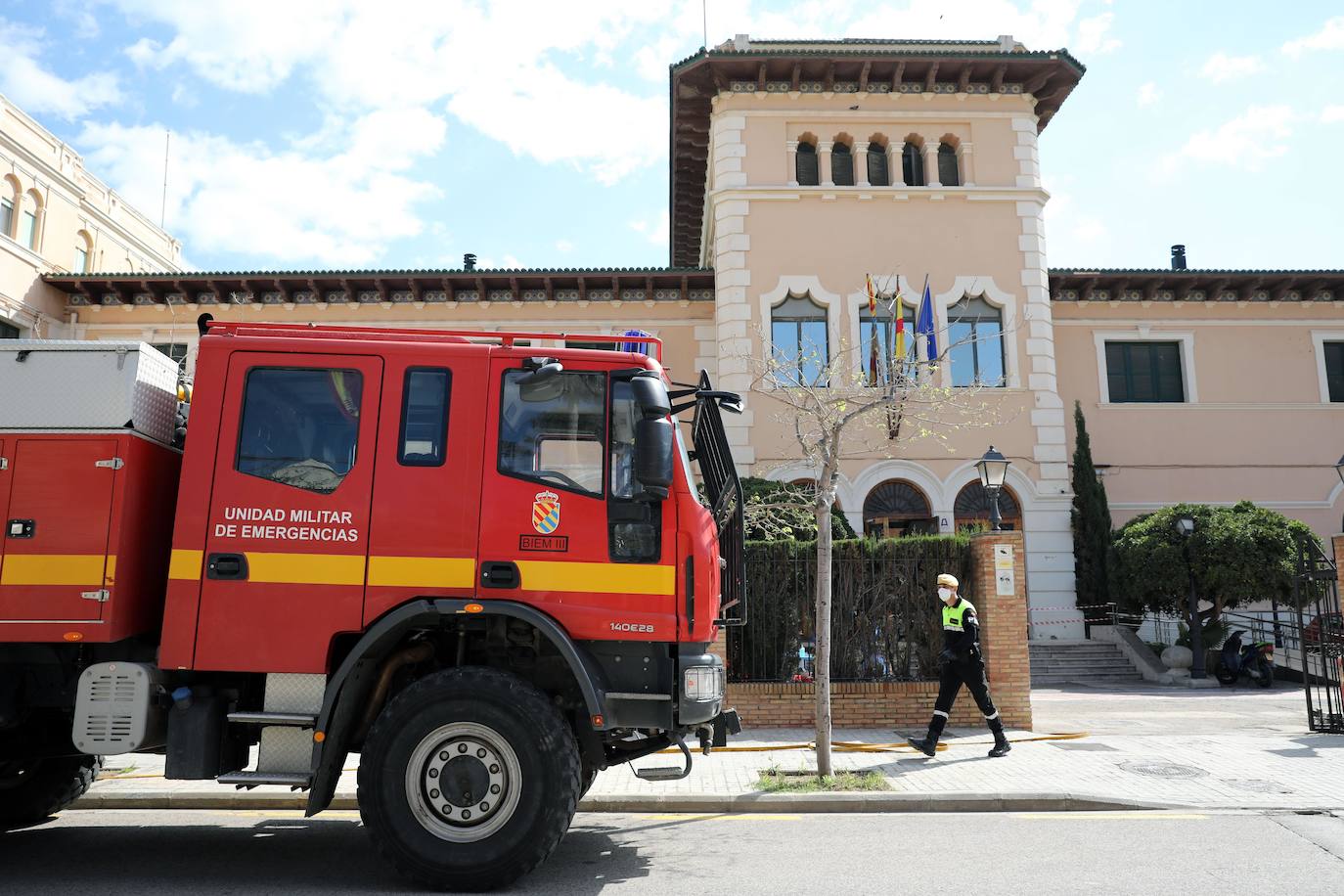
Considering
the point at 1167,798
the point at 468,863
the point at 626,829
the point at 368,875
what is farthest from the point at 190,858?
the point at 1167,798

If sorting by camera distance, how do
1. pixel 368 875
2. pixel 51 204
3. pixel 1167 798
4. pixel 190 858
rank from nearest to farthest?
pixel 368 875
pixel 190 858
pixel 1167 798
pixel 51 204

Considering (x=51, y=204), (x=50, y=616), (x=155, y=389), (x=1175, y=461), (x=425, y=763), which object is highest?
(x=51, y=204)

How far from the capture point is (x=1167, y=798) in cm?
748

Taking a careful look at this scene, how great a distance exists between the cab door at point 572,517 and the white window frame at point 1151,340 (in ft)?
67.8

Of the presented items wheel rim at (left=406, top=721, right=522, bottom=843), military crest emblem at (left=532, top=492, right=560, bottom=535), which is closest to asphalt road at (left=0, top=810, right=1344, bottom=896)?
wheel rim at (left=406, top=721, right=522, bottom=843)

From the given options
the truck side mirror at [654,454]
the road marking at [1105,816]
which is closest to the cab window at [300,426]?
the truck side mirror at [654,454]

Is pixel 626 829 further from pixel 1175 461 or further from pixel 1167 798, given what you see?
pixel 1175 461

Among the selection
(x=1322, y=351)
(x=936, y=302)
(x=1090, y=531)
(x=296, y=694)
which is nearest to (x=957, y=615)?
(x=296, y=694)

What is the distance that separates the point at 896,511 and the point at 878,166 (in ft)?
28.1

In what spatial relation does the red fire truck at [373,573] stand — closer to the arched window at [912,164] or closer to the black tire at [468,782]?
the black tire at [468,782]

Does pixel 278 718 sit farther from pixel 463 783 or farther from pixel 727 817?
pixel 727 817

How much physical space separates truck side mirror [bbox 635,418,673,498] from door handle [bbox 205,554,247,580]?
234 cm

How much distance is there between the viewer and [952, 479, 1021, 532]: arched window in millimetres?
21172

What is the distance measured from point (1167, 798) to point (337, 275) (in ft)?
66.3
